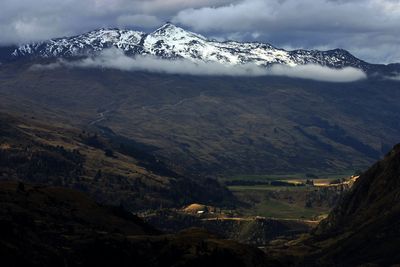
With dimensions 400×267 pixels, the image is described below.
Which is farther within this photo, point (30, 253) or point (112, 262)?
point (112, 262)

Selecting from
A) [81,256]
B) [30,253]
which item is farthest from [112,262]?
[30,253]

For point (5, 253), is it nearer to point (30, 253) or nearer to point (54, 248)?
point (30, 253)

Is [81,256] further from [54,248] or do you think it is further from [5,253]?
[5,253]

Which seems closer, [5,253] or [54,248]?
[5,253]

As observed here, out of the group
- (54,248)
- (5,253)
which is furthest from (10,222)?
(5,253)

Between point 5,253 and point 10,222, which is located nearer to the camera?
point 5,253

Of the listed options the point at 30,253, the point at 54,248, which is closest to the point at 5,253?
the point at 30,253

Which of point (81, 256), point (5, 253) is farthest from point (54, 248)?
point (5, 253)

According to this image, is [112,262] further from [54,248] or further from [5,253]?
[5,253]
